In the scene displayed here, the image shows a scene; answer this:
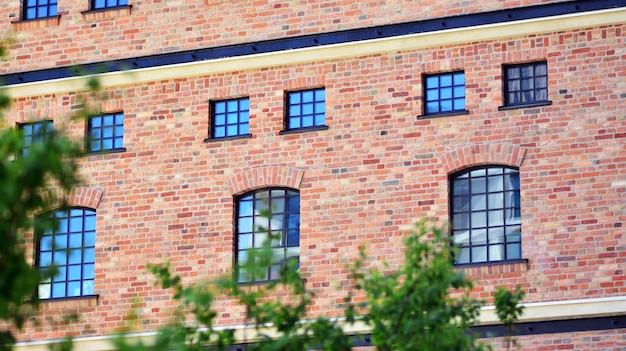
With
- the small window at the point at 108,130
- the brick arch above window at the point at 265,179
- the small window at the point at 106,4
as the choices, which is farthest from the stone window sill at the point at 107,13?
the brick arch above window at the point at 265,179

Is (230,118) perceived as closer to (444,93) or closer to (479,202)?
(444,93)

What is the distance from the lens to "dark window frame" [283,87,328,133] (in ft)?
84.7

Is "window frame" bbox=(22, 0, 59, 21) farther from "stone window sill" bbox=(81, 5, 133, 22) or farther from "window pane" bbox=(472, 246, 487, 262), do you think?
"window pane" bbox=(472, 246, 487, 262)

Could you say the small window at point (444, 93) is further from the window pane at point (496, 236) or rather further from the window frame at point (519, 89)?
the window pane at point (496, 236)

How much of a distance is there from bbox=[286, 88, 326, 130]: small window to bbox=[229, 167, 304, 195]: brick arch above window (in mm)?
814

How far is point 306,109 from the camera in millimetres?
26000

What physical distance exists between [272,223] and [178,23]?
3987 mm

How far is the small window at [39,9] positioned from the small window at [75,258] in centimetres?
367

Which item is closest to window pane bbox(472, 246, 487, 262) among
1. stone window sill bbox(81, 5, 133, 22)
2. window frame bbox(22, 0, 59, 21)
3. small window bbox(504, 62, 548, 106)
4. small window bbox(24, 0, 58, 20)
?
small window bbox(504, 62, 548, 106)

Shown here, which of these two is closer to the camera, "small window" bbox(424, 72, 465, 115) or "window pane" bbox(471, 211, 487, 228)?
"window pane" bbox(471, 211, 487, 228)

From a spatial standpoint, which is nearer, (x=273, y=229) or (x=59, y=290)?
(x=273, y=229)


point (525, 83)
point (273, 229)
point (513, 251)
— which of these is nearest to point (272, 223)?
point (273, 229)

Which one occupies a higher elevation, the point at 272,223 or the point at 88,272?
the point at 272,223

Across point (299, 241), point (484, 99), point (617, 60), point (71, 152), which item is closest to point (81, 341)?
point (299, 241)
